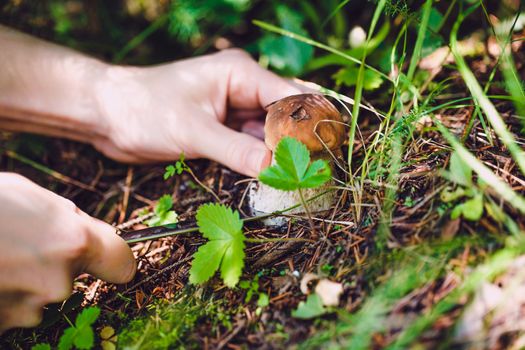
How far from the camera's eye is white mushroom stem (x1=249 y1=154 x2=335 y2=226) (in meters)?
1.74

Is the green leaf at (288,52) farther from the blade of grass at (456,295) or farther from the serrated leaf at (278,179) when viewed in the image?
the blade of grass at (456,295)

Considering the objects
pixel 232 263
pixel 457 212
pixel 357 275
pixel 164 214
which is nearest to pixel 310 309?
pixel 357 275

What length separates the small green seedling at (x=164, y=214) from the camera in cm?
195

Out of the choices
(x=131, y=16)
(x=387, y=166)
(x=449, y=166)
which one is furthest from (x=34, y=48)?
(x=449, y=166)

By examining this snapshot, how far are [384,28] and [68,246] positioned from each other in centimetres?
195

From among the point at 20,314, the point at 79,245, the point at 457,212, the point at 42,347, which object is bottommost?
the point at 42,347

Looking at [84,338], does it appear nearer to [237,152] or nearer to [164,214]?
[164,214]

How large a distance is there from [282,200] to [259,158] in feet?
0.71

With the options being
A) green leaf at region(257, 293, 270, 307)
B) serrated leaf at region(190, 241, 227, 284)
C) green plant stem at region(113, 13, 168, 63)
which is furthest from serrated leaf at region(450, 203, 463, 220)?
green plant stem at region(113, 13, 168, 63)

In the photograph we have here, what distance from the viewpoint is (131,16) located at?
3.25m

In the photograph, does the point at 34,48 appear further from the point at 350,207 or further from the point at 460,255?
the point at 460,255

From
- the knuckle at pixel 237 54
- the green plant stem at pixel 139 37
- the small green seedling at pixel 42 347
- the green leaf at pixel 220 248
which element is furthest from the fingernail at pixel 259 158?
the green plant stem at pixel 139 37

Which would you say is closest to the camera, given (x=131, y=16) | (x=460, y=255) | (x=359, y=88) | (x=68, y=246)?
(x=460, y=255)

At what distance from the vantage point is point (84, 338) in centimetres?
146
